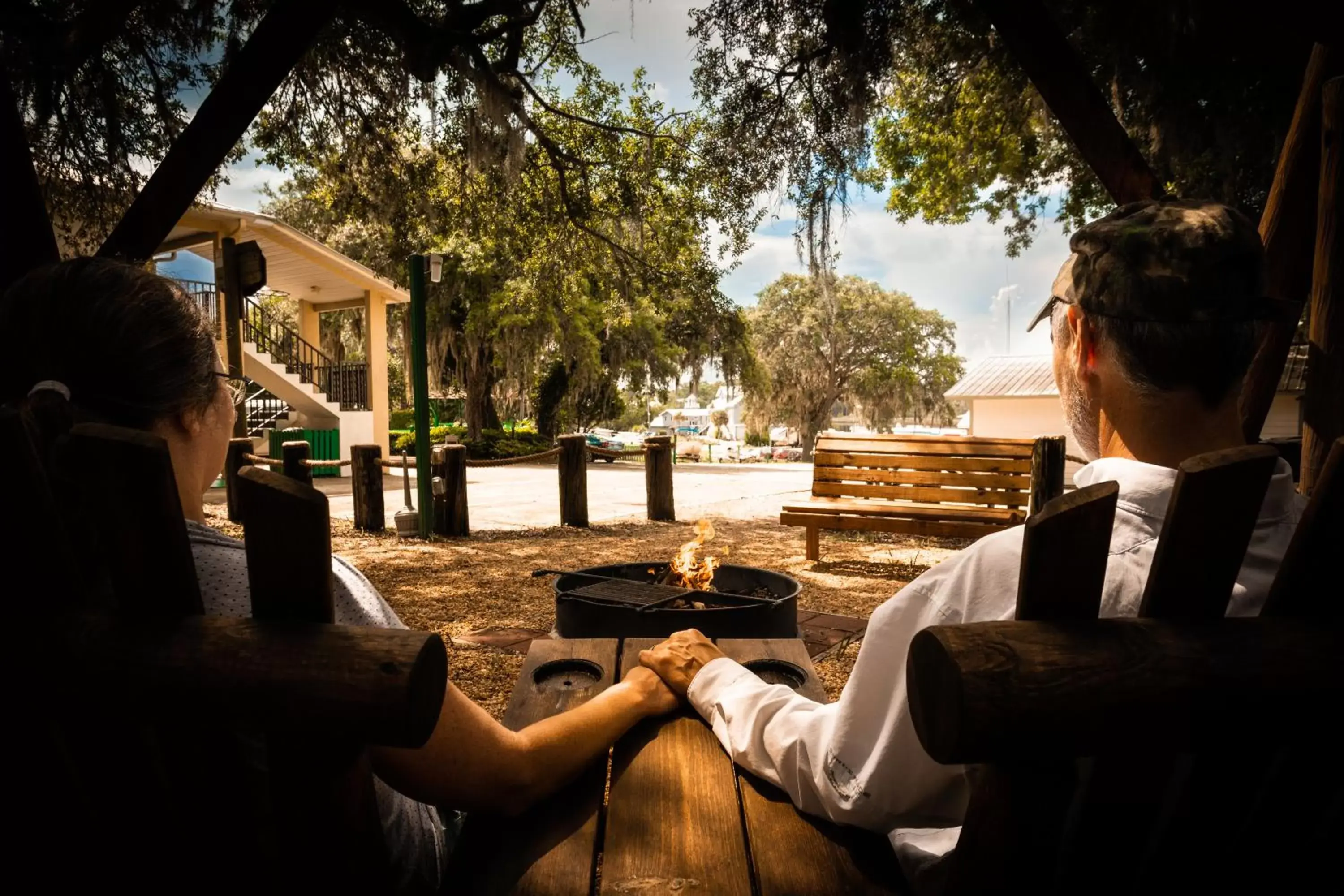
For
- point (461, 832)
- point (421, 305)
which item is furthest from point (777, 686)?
point (421, 305)

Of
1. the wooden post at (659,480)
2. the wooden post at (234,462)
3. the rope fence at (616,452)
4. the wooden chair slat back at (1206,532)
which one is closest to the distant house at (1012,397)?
the rope fence at (616,452)

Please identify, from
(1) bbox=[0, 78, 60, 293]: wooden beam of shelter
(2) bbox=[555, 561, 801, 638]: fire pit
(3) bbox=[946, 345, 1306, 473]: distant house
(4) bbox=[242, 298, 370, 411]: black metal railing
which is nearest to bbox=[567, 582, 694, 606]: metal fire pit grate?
(2) bbox=[555, 561, 801, 638]: fire pit

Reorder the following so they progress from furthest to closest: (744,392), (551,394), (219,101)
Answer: (744,392)
(551,394)
(219,101)

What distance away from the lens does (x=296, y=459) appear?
8172 mm

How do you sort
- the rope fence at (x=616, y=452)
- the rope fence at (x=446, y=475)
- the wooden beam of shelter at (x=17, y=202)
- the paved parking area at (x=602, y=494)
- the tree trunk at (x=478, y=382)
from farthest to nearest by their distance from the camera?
the tree trunk at (x=478, y=382) < the rope fence at (x=616, y=452) < the paved parking area at (x=602, y=494) < the rope fence at (x=446, y=475) < the wooden beam of shelter at (x=17, y=202)

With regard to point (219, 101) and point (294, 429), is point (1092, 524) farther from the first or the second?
point (294, 429)

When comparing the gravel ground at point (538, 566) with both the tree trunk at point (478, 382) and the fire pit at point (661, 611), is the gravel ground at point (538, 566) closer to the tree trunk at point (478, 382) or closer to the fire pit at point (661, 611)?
the fire pit at point (661, 611)

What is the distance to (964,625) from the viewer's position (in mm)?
846

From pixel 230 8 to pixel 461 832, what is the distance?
651cm

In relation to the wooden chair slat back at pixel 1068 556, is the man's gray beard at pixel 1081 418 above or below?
above

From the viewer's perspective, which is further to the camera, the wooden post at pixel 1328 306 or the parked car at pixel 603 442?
the parked car at pixel 603 442

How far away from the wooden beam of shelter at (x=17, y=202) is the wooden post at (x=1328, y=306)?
16.4 feet

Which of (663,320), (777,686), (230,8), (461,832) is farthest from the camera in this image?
(663,320)

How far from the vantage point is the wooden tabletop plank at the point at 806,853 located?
3.69 feet
